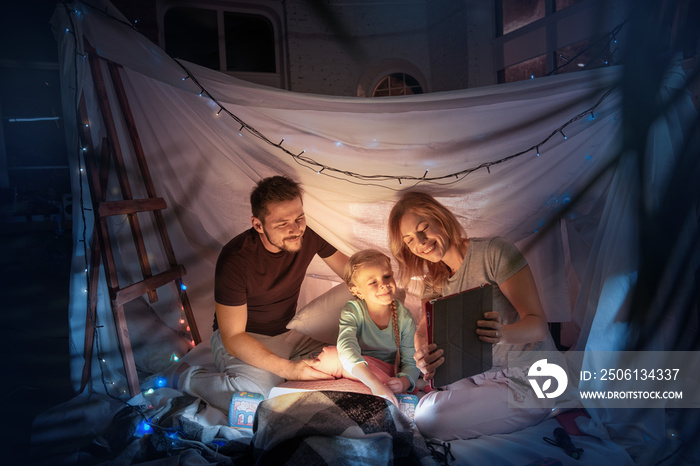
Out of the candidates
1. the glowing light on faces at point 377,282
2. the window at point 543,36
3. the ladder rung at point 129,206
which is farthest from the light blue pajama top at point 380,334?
the window at point 543,36

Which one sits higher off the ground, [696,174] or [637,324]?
[696,174]

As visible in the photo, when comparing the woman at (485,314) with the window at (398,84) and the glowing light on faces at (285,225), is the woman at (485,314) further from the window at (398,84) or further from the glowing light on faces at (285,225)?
the window at (398,84)

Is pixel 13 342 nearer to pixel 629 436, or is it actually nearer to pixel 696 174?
pixel 629 436

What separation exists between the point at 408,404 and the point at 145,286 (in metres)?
1.44

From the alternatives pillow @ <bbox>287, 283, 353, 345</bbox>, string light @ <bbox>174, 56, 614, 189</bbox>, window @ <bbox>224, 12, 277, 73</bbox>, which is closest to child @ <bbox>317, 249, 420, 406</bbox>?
pillow @ <bbox>287, 283, 353, 345</bbox>

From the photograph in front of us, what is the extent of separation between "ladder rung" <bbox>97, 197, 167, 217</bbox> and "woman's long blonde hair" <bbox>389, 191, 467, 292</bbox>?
1282mm

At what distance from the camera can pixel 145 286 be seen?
7.73 feet

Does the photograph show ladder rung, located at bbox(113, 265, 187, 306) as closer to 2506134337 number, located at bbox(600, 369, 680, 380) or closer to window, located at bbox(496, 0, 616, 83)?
2506134337 number, located at bbox(600, 369, 680, 380)

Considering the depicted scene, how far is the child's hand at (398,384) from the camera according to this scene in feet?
6.21

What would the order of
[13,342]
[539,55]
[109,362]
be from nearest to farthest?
[109,362], [13,342], [539,55]

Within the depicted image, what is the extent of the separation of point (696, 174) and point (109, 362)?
108 inches

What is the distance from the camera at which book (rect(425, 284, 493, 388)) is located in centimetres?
171

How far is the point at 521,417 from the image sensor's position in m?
1.79

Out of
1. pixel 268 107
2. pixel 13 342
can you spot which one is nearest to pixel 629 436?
pixel 268 107
